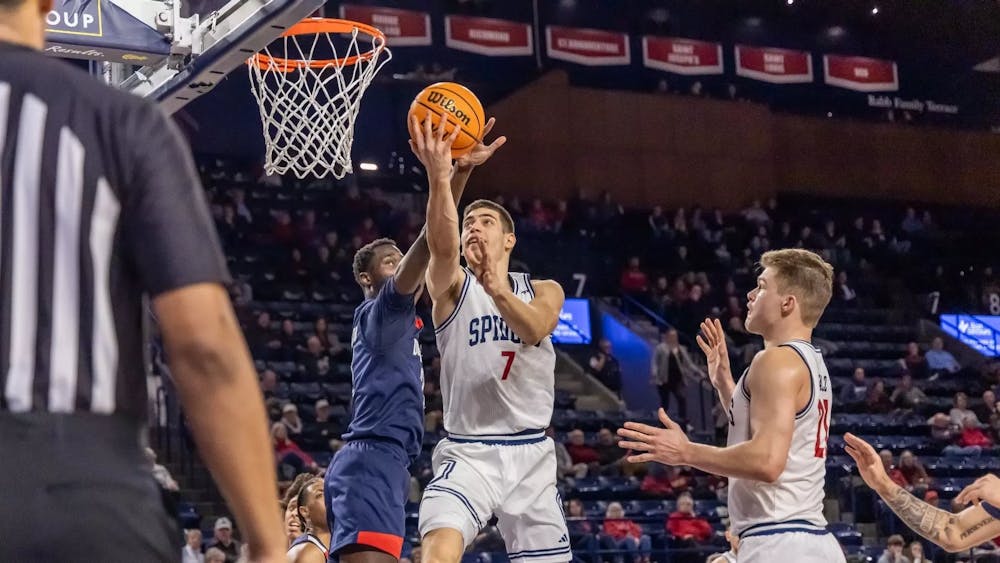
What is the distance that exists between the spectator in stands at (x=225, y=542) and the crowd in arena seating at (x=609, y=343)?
4cm

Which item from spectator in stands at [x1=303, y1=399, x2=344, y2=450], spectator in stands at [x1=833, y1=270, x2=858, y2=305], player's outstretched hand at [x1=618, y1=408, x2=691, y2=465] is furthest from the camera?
spectator in stands at [x1=833, y1=270, x2=858, y2=305]

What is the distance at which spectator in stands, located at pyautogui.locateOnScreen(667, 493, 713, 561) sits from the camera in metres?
12.9

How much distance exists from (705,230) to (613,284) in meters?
2.24

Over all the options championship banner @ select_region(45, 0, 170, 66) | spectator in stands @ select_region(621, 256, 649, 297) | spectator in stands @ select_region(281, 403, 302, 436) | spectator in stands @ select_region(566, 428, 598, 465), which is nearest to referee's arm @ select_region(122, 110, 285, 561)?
championship banner @ select_region(45, 0, 170, 66)

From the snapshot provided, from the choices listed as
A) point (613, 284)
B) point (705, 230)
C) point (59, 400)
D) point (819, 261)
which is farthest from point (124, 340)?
point (705, 230)

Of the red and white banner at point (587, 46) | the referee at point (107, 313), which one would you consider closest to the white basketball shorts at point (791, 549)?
the referee at point (107, 313)

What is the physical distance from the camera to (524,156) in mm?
22484

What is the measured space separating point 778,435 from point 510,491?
1.51 m

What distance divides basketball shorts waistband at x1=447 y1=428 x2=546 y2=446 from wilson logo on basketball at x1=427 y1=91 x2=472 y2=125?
1.41m

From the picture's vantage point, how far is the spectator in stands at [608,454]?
582 inches

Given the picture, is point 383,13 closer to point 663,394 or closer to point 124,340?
point 663,394

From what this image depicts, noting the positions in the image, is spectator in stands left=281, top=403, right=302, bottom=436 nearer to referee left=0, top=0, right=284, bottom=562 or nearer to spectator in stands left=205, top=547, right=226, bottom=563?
spectator in stands left=205, top=547, right=226, bottom=563

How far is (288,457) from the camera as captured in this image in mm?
12148

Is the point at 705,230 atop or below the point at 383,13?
below
